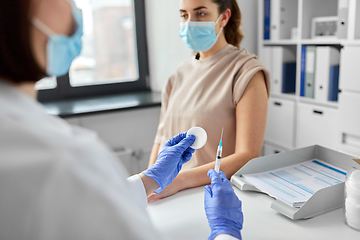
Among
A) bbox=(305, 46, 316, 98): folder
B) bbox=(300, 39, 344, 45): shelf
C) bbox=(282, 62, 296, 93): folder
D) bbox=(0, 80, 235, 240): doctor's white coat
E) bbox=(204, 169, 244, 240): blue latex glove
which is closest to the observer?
bbox=(0, 80, 235, 240): doctor's white coat

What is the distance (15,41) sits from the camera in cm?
45

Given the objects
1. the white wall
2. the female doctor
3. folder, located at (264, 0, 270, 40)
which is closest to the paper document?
the female doctor

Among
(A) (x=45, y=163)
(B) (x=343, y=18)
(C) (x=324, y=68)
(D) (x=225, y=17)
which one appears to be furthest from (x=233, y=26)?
(A) (x=45, y=163)

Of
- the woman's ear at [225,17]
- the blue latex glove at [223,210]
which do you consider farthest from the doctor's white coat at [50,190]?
the woman's ear at [225,17]

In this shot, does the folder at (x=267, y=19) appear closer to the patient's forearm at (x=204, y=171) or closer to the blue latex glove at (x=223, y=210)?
the patient's forearm at (x=204, y=171)

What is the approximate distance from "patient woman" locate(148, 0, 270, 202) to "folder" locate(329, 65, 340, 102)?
88 cm

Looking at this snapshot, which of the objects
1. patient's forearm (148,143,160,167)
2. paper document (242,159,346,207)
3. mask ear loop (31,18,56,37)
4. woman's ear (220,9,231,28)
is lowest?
patient's forearm (148,143,160,167)

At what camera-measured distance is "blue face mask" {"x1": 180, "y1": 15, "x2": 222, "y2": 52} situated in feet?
4.80

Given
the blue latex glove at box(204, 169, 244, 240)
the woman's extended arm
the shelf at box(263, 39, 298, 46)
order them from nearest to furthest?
the blue latex glove at box(204, 169, 244, 240) < the woman's extended arm < the shelf at box(263, 39, 298, 46)

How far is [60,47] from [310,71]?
6.70 feet

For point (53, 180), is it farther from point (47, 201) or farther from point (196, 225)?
point (196, 225)

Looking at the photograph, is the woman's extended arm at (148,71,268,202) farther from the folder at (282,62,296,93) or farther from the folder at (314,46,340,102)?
the folder at (282,62,296,93)

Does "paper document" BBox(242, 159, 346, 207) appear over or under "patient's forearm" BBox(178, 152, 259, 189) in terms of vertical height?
over

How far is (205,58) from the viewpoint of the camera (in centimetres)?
153
